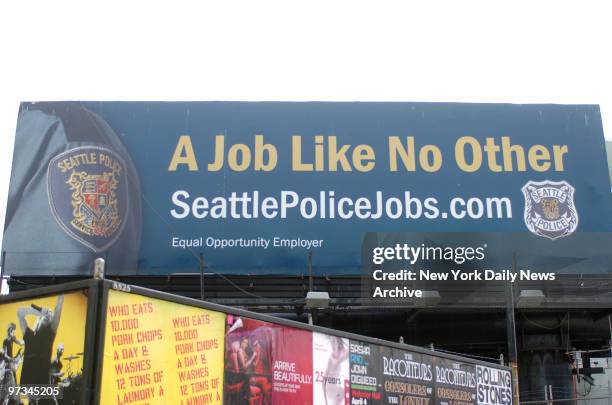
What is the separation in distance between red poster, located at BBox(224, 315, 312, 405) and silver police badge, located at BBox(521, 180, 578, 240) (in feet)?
47.9

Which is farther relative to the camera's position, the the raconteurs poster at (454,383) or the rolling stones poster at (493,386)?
the rolling stones poster at (493,386)

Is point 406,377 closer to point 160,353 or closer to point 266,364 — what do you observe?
point 266,364

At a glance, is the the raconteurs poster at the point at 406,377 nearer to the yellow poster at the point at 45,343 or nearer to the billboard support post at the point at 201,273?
the yellow poster at the point at 45,343

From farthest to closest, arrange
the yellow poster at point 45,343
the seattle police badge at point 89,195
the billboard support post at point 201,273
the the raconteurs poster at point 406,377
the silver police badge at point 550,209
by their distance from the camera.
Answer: the silver police badge at point 550,209
the seattle police badge at point 89,195
the billboard support post at point 201,273
the the raconteurs poster at point 406,377
the yellow poster at point 45,343

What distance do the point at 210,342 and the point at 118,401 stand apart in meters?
1.08

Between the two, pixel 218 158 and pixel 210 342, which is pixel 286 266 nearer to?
pixel 218 158

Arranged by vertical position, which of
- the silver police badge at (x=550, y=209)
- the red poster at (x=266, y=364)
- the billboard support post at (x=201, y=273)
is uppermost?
the silver police badge at (x=550, y=209)

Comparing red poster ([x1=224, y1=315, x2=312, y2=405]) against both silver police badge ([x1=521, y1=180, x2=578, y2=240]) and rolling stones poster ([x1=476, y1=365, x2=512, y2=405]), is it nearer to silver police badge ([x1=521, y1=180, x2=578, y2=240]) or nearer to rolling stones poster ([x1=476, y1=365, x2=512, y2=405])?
rolling stones poster ([x1=476, y1=365, x2=512, y2=405])

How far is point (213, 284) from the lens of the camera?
20.1 meters

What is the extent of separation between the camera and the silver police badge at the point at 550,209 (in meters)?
20.6

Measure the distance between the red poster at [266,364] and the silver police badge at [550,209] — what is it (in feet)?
47.9

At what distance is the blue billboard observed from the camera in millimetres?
20281

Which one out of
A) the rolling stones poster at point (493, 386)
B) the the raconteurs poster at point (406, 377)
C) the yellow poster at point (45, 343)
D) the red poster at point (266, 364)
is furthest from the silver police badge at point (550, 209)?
the yellow poster at point (45, 343)

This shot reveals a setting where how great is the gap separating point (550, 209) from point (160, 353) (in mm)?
16880
